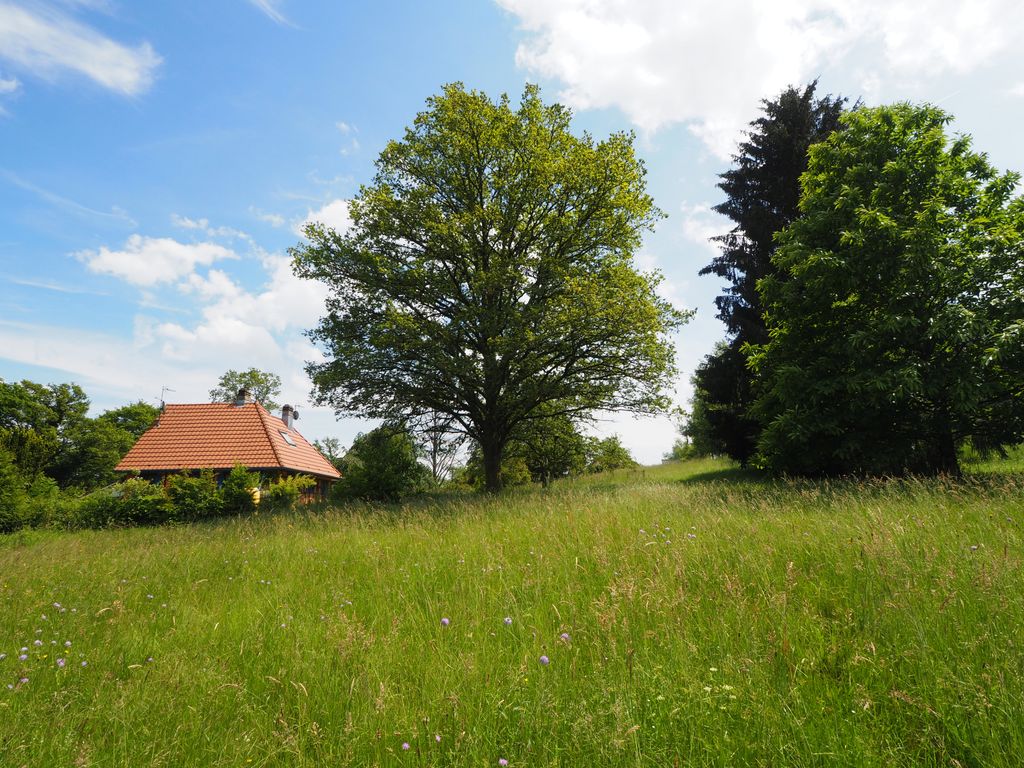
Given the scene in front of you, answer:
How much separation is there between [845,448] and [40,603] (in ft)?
49.4

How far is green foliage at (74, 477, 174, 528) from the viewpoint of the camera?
54.0ft

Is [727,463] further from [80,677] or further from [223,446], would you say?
[223,446]

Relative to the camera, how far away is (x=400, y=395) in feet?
57.3

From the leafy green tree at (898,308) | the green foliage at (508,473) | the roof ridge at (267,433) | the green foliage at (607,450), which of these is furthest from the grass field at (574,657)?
the roof ridge at (267,433)

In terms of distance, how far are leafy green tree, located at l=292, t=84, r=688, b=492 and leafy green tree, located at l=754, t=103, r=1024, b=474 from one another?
5.22 metres

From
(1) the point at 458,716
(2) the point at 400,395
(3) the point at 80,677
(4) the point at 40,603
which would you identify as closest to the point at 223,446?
(2) the point at 400,395

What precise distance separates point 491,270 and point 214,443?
23083mm

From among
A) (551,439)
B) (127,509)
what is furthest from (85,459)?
(551,439)

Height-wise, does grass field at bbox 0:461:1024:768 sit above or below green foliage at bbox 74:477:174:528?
below

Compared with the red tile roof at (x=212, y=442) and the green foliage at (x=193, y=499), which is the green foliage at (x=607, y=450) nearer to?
the green foliage at (x=193, y=499)

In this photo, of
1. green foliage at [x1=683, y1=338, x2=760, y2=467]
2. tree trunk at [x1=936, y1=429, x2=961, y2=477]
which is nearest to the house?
green foliage at [x1=683, y1=338, x2=760, y2=467]

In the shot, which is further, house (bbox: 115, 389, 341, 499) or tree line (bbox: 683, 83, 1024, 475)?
house (bbox: 115, 389, 341, 499)

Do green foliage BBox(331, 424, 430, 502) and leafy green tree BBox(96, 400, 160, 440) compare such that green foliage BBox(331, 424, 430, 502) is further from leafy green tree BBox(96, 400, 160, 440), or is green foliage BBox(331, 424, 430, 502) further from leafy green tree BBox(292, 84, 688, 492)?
leafy green tree BBox(96, 400, 160, 440)

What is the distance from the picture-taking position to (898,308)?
35.6 feet
